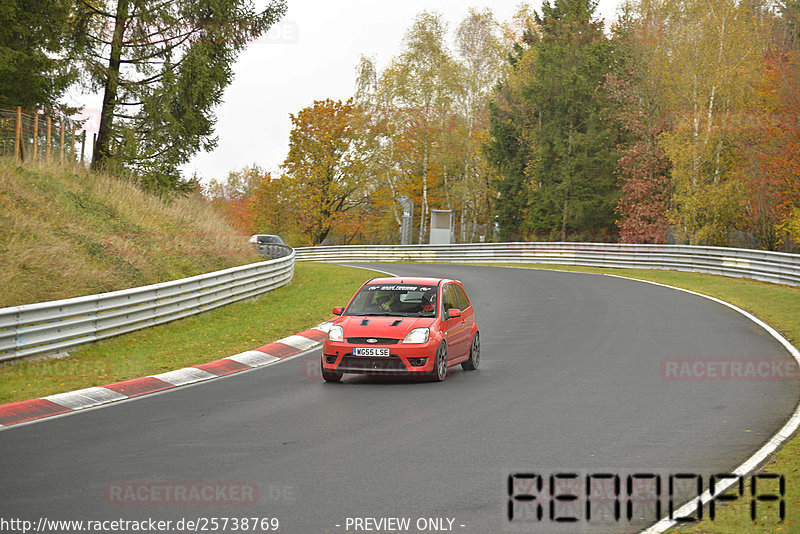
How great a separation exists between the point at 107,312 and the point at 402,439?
29.2ft

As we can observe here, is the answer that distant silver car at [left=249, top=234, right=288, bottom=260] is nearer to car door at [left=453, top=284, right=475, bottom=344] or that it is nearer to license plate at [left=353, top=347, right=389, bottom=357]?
car door at [left=453, top=284, right=475, bottom=344]

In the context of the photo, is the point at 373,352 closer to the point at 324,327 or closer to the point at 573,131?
the point at 324,327

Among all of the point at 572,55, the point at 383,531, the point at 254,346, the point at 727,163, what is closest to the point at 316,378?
the point at 254,346

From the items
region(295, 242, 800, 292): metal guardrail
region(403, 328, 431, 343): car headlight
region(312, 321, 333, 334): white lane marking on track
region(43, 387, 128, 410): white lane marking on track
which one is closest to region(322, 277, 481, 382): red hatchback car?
region(403, 328, 431, 343): car headlight

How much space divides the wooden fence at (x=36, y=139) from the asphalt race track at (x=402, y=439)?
1469 cm

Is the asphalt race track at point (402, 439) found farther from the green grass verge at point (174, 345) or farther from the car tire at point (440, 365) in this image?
the green grass verge at point (174, 345)

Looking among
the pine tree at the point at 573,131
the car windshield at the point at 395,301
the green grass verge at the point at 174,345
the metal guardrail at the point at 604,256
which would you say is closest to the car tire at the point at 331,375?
the car windshield at the point at 395,301

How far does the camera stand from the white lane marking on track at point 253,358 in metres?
14.2

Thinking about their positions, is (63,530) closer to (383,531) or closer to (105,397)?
(383,531)

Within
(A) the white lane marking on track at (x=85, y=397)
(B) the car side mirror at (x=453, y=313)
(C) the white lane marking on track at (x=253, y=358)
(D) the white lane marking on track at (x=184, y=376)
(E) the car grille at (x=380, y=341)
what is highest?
(B) the car side mirror at (x=453, y=313)

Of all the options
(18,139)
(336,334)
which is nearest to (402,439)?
(336,334)

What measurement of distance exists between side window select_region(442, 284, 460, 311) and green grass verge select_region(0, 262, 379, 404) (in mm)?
4124

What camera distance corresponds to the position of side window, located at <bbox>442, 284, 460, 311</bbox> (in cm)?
1318

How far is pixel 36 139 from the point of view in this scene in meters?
25.9
